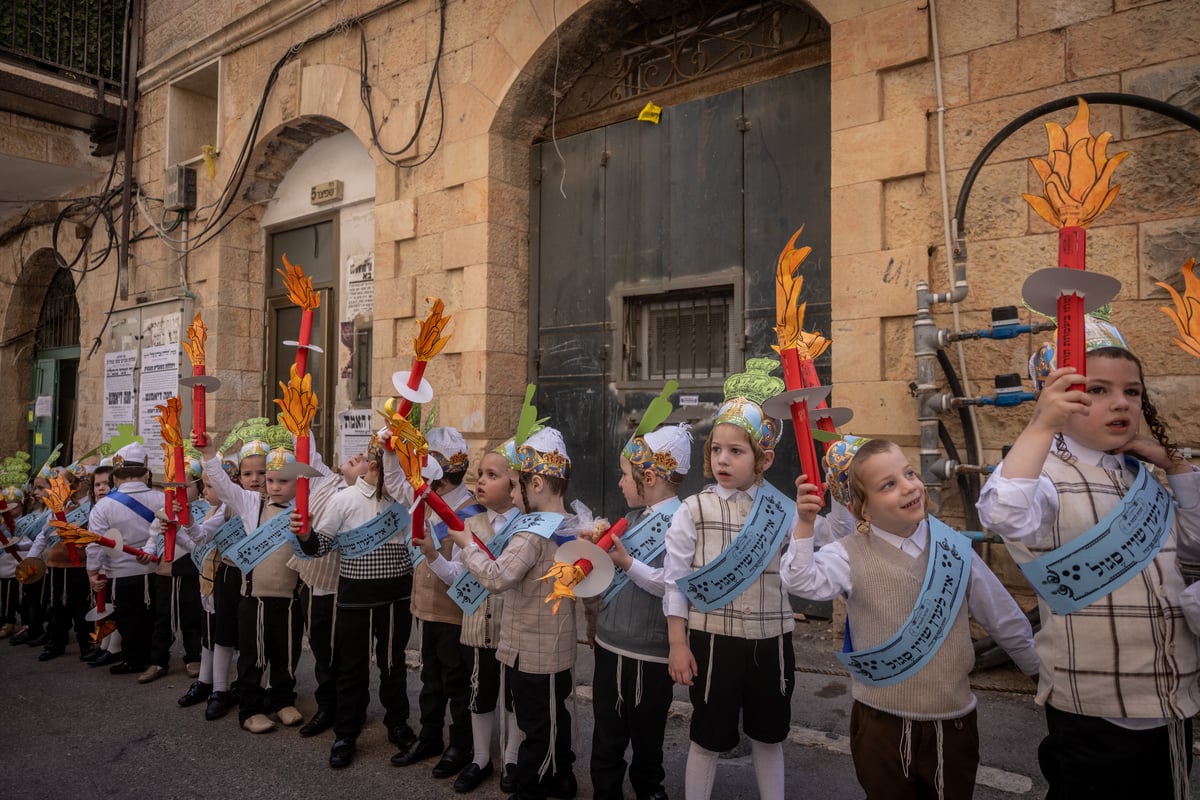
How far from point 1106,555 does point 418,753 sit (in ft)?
9.54

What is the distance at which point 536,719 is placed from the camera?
9.80 feet

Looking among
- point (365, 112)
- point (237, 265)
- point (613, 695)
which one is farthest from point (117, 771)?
point (237, 265)

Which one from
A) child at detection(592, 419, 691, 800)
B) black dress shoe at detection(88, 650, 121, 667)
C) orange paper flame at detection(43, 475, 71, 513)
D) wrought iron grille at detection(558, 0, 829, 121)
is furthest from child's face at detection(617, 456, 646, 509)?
black dress shoe at detection(88, 650, 121, 667)

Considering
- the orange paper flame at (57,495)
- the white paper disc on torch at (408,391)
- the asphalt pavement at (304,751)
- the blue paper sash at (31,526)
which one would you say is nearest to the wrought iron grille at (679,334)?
the asphalt pavement at (304,751)

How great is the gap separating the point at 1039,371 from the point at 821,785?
192 cm

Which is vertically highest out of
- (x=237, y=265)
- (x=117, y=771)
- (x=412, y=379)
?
(x=237, y=265)

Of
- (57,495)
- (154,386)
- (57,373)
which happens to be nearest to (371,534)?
(57,495)

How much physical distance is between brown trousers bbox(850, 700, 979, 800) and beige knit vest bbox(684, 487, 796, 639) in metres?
0.55

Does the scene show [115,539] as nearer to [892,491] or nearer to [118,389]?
[892,491]

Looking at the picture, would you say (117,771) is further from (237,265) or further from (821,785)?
(237,265)

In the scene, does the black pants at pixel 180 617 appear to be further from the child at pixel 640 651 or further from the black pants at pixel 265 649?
the child at pixel 640 651

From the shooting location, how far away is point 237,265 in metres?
8.51

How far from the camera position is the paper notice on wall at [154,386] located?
8758 millimetres

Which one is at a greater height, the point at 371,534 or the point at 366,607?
the point at 371,534
